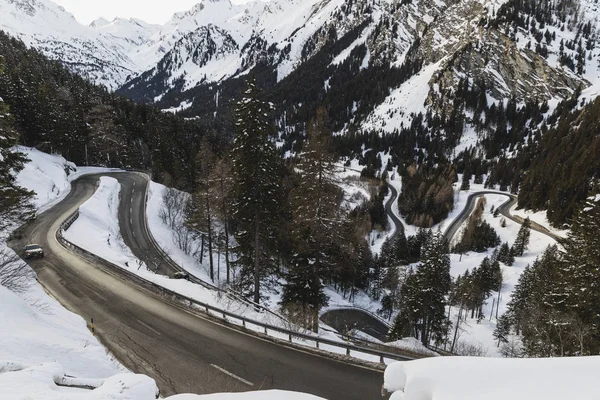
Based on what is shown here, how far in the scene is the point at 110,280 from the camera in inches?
926

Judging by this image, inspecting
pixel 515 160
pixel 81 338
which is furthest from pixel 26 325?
pixel 515 160

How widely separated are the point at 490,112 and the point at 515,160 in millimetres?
43272

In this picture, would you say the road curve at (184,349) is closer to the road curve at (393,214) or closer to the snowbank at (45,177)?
the snowbank at (45,177)

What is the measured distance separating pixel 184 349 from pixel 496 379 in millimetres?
14408

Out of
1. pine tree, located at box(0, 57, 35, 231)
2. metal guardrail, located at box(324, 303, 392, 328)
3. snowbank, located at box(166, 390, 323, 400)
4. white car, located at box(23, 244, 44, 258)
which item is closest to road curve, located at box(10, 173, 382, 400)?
white car, located at box(23, 244, 44, 258)

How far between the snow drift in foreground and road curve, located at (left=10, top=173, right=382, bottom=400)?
8.07 meters

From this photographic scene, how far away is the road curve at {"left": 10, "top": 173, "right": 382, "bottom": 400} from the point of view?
39.7 ft

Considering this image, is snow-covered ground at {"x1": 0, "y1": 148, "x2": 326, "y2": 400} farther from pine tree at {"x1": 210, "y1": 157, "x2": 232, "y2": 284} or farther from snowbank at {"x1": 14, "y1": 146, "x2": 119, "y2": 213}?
snowbank at {"x1": 14, "y1": 146, "x2": 119, "y2": 213}

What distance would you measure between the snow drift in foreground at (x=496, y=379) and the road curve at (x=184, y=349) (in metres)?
8.07

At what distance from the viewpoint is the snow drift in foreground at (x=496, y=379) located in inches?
130

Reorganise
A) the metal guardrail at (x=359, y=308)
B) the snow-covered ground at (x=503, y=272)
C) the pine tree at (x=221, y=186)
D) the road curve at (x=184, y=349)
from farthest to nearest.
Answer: the metal guardrail at (x=359, y=308), the snow-covered ground at (x=503, y=272), the pine tree at (x=221, y=186), the road curve at (x=184, y=349)

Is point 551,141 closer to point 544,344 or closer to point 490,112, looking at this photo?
point 490,112

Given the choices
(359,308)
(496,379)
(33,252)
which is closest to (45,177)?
(33,252)

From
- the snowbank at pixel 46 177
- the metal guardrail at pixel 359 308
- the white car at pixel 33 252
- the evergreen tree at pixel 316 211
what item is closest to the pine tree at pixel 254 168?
the evergreen tree at pixel 316 211
